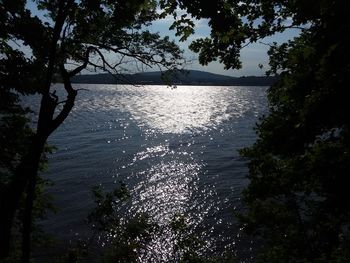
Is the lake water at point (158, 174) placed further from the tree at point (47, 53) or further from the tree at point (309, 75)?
the tree at point (309, 75)

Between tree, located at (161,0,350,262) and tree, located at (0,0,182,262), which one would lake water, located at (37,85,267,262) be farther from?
tree, located at (161,0,350,262)

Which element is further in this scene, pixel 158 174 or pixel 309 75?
pixel 158 174

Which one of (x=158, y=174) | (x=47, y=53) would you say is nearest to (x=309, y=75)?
(x=47, y=53)

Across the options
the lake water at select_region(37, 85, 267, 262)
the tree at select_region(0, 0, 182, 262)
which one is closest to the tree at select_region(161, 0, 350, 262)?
the tree at select_region(0, 0, 182, 262)

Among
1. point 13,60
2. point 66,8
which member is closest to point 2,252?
point 13,60

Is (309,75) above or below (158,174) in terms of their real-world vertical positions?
above

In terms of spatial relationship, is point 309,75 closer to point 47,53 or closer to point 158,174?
point 47,53

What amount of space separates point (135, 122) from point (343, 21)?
98.1 metres

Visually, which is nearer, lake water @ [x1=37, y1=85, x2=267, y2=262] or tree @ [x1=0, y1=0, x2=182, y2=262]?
tree @ [x1=0, y1=0, x2=182, y2=262]

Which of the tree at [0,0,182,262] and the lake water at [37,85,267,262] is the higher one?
the tree at [0,0,182,262]

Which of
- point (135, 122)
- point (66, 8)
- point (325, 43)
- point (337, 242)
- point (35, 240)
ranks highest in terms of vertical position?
point (66, 8)

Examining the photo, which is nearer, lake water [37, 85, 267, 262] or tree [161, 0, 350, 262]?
tree [161, 0, 350, 262]

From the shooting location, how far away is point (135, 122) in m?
104

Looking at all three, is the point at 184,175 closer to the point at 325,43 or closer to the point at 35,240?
the point at 35,240
